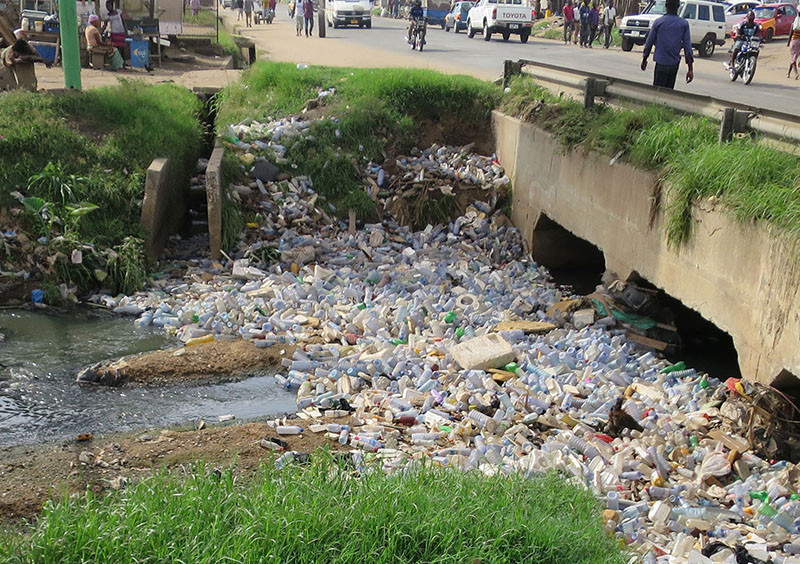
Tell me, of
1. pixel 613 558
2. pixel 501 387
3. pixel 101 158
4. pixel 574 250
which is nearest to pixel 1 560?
pixel 613 558

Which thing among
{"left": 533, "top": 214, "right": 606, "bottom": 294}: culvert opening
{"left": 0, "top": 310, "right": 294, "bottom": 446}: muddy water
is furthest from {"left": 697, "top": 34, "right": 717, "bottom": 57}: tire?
{"left": 0, "top": 310, "right": 294, "bottom": 446}: muddy water

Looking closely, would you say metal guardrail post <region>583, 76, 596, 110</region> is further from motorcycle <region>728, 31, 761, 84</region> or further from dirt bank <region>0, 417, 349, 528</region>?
motorcycle <region>728, 31, 761, 84</region>

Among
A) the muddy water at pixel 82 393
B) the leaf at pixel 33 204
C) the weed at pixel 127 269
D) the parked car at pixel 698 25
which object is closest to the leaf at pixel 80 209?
the leaf at pixel 33 204

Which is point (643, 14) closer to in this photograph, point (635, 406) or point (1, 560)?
point (635, 406)

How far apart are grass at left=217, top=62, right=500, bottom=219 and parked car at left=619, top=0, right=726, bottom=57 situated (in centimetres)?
1740

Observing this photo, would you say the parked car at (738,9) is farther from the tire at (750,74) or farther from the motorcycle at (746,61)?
the tire at (750,74)

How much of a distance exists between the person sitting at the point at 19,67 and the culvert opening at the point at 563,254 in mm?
8158

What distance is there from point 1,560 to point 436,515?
211 centimetres

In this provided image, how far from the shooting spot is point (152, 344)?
8.82m

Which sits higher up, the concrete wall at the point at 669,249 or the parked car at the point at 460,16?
the parked car at the point at 460,16

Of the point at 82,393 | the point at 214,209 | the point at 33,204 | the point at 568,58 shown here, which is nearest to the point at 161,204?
the point at 214,209

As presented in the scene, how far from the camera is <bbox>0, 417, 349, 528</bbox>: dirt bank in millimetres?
5551

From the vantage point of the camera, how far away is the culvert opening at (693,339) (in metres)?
8.88

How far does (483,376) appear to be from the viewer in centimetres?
772
